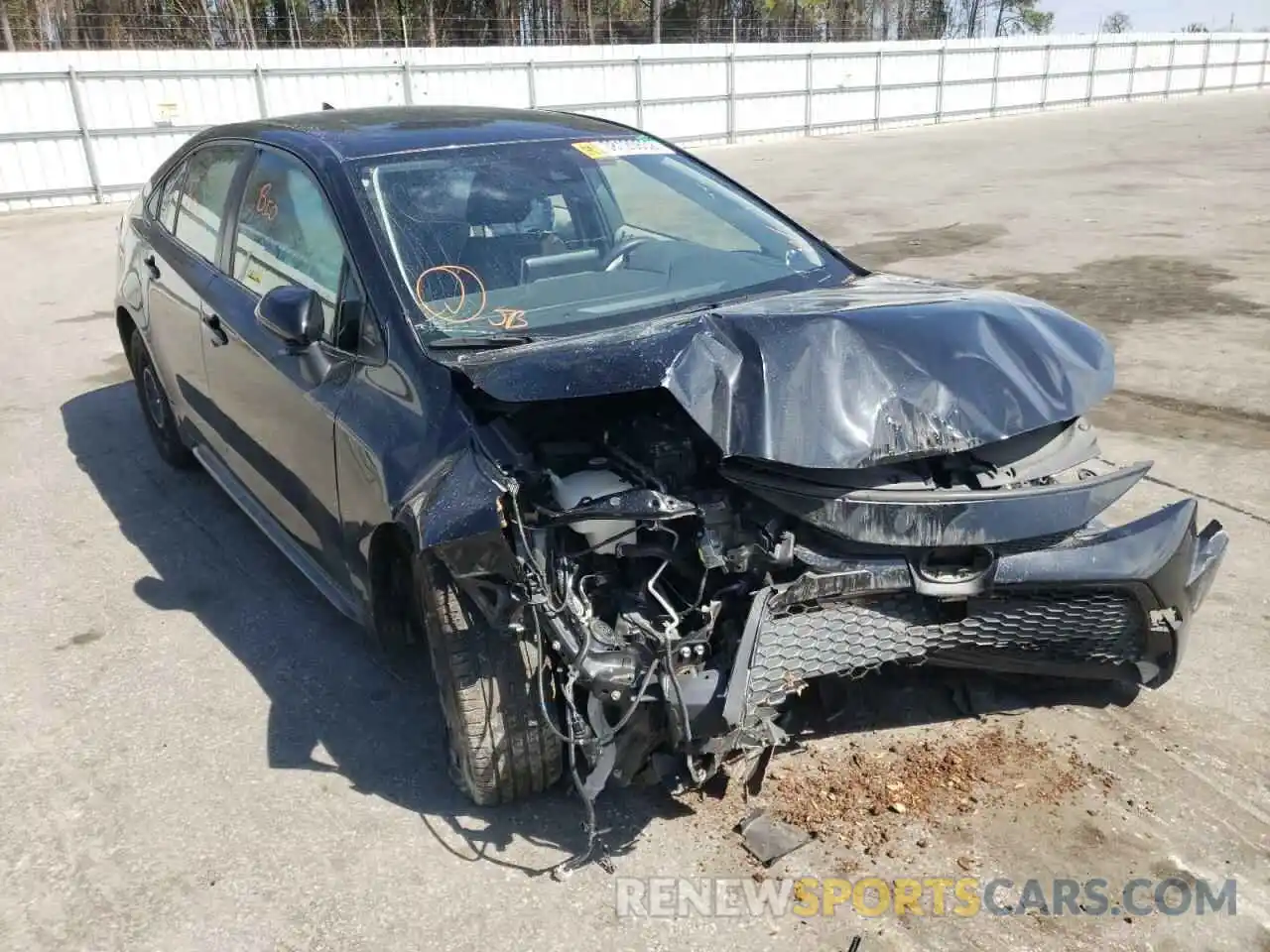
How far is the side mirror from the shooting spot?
3.18 m

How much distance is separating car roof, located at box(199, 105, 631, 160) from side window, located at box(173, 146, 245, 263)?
0.48 feet

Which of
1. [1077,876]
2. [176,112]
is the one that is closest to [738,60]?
[176,112]

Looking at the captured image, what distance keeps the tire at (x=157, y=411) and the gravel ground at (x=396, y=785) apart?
125 mm

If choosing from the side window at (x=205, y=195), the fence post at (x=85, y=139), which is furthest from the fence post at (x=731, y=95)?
the side window at (x=205, y=195)

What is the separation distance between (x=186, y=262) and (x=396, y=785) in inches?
106

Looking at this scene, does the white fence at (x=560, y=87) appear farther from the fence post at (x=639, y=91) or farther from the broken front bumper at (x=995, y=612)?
the broken front bumper at (x=995, y=612)

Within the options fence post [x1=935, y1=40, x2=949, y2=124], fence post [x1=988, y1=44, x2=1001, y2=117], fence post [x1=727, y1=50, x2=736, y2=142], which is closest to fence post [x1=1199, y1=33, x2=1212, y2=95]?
fence post [x1=988, y1=44, x2=1001, y2=117]

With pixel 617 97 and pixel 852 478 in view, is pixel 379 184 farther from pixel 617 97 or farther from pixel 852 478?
pixel 617 97

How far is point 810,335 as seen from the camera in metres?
2.78

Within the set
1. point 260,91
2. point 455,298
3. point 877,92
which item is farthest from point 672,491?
point 877,92

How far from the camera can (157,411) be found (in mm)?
5520

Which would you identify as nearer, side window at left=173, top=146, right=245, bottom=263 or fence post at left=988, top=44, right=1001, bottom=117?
side window at left=173, top=146, right=245, bottom=263

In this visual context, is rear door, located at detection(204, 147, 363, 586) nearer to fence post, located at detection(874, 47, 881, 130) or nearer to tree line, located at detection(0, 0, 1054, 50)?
tree line, located at detection(0, 0, 1054, 50)

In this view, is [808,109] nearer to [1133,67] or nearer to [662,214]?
[1133,67]
